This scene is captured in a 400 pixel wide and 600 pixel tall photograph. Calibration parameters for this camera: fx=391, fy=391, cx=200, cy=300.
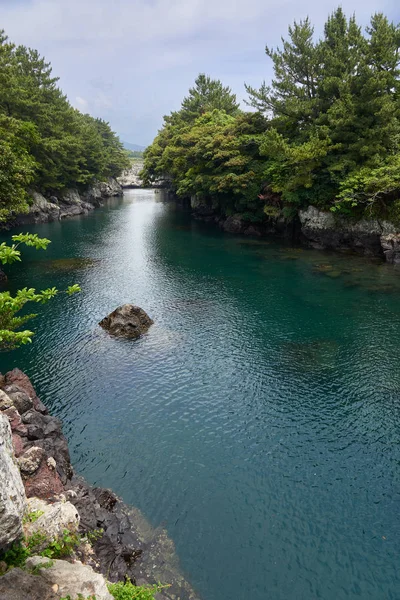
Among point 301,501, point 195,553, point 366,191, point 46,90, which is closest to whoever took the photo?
point 195,553

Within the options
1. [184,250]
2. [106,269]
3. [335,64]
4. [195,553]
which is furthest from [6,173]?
[335,64]

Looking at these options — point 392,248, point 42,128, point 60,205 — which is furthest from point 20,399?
point 60,205

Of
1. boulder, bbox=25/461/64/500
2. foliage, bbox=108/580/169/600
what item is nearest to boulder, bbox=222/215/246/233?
boulder, bbox=25/461/64/500

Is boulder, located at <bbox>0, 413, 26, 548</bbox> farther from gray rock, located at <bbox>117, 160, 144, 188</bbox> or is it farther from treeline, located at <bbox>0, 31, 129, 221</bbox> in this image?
gray rock, located at <bbox>117, 160, 144, 188</bbox>

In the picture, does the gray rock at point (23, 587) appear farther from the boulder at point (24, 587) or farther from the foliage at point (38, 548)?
the foliage at point (38, 548)

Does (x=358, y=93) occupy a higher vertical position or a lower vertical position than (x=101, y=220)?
higher

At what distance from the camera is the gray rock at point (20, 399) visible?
18188 mm

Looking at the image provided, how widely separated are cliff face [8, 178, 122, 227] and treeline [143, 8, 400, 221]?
106ft

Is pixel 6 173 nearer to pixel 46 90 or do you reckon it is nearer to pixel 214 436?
pixel 214 436

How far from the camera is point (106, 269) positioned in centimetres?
4709

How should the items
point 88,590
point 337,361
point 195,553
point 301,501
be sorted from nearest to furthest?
point 88,590, point 195,553, point 301,501, point 337,361

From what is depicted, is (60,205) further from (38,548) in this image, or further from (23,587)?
(23,587)

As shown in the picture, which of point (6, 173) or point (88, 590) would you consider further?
point (6, 173)

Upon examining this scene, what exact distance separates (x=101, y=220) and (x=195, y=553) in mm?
77264
